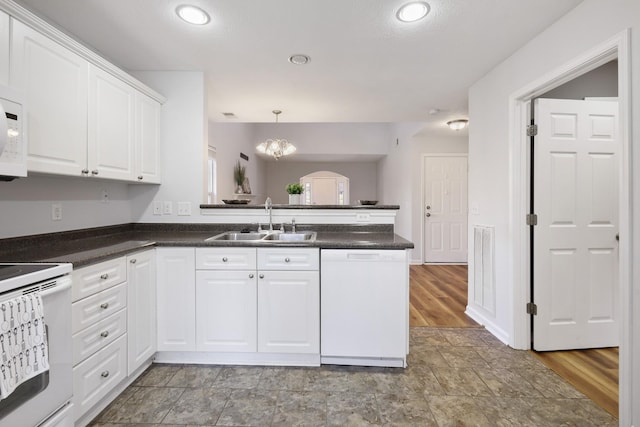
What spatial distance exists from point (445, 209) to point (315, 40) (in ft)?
13.8

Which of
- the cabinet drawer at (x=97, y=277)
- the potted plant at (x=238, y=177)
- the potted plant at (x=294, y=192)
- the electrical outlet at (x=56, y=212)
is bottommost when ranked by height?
the cabinet drawer at (x=97, y=277)

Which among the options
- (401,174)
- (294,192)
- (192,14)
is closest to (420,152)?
(401,174)

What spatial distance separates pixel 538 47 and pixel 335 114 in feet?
7.63

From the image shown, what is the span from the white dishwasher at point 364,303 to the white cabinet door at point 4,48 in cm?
182

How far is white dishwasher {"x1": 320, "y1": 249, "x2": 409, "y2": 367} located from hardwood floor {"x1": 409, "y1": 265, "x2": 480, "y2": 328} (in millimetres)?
965

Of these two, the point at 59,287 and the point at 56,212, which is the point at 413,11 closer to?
the point at 59,287

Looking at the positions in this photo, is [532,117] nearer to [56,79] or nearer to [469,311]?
[469,311]

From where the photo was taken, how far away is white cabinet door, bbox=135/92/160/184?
2.30m

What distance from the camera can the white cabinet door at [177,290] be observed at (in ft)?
6.84

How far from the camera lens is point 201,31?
6.72 feet

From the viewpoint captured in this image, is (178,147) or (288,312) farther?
(178,147)

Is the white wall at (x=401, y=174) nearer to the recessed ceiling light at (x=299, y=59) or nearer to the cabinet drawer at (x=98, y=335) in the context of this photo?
the recessed ceiling light at (x=299, y=59)

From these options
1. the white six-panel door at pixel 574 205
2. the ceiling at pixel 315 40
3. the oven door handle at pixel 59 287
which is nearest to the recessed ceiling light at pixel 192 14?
the ceiling at pixel 315 40

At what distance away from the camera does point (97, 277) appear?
1.58 metres
